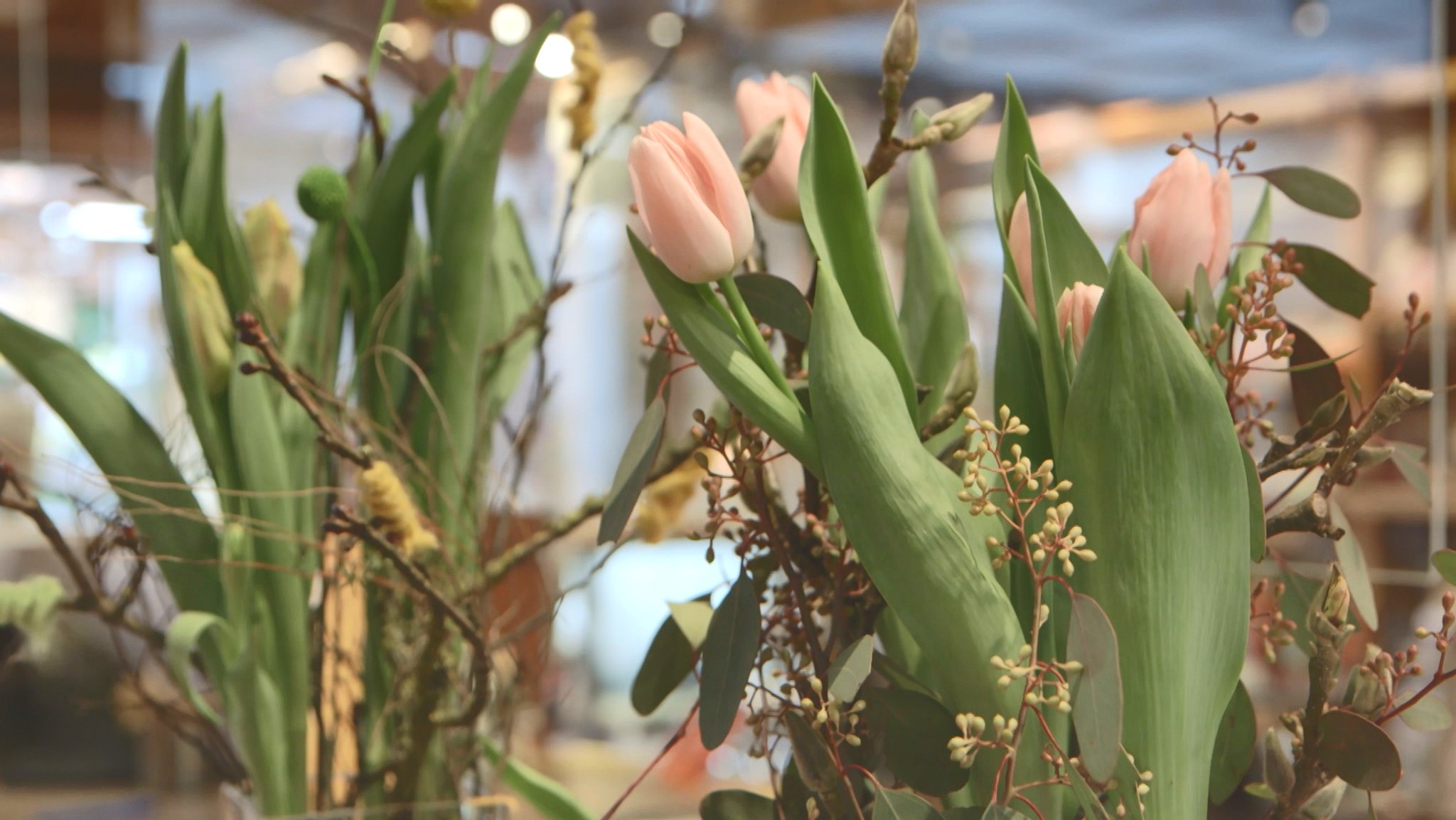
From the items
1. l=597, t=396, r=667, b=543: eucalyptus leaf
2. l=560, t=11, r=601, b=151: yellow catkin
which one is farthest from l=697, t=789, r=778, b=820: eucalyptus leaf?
l=560, t=11, r=601, b=151: yellow catkin

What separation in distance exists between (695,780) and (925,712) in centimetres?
114

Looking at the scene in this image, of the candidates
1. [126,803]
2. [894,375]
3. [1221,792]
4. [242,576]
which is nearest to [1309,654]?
[1221,792]

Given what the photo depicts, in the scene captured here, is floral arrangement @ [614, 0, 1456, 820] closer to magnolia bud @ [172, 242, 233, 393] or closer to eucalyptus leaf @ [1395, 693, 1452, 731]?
eucalyptus leaf @ [1395, 693, 1452, 731]

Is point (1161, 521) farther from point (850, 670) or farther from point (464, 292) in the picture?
point (464, 292)

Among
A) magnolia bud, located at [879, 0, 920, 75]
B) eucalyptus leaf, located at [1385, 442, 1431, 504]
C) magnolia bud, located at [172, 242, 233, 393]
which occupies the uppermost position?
magnolia bud, located at [879, 0, 920, 75]

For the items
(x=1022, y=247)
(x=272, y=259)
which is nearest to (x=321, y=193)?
(x=272, y=259)

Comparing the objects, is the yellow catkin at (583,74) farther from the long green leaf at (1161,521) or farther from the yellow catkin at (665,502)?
the long green leaf at (1161,521)

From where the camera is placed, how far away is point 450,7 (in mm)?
514

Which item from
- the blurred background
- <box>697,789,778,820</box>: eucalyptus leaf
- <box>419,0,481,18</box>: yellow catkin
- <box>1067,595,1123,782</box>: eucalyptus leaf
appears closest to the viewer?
<box>1067,595,1123,782</box>: eucalyptus leaf

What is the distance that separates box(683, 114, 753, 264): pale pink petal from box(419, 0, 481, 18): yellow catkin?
0.71ft

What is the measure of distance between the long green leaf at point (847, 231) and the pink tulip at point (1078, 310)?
5 cm

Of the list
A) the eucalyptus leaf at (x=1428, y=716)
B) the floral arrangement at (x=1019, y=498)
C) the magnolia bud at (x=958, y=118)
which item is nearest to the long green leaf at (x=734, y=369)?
the floral arrangement at (x=1019, y=498)

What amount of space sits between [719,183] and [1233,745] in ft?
0.84

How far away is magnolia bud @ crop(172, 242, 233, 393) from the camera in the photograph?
0.48 meters
